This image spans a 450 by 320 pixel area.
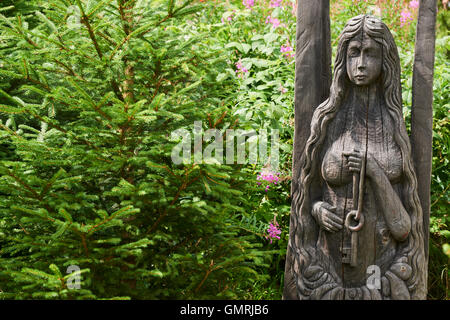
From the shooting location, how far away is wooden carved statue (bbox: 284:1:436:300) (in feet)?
9.00

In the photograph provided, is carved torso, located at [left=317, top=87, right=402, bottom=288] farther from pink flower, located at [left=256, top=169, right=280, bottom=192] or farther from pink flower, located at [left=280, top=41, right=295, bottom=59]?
pink flower, located at [left=280, top=41, right=295, bottom=59]

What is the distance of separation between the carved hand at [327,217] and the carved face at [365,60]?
0.73 meters

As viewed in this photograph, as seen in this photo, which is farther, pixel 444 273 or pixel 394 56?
pixel 444 273

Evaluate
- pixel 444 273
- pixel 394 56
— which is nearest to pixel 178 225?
pixel 394 56

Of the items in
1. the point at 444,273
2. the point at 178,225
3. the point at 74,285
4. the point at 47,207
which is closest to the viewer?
the point at 74,285

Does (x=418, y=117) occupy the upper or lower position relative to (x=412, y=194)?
upper

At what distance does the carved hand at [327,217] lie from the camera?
2816mm

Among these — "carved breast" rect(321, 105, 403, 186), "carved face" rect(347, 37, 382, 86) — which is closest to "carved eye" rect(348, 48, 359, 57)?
"carved face" rect(347, 37, 382, 86)

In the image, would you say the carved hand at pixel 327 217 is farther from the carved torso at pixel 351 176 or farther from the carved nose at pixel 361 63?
the carved nose at pixel 361 63

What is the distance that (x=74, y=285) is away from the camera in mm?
2541

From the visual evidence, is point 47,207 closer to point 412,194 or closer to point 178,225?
point 178,225

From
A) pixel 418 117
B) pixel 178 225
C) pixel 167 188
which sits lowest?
pixel 178 225

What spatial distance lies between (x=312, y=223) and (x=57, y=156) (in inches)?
60.8

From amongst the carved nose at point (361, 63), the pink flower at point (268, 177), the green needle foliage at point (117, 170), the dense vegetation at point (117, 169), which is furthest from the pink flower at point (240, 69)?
the carved nose at point (361, 63)
